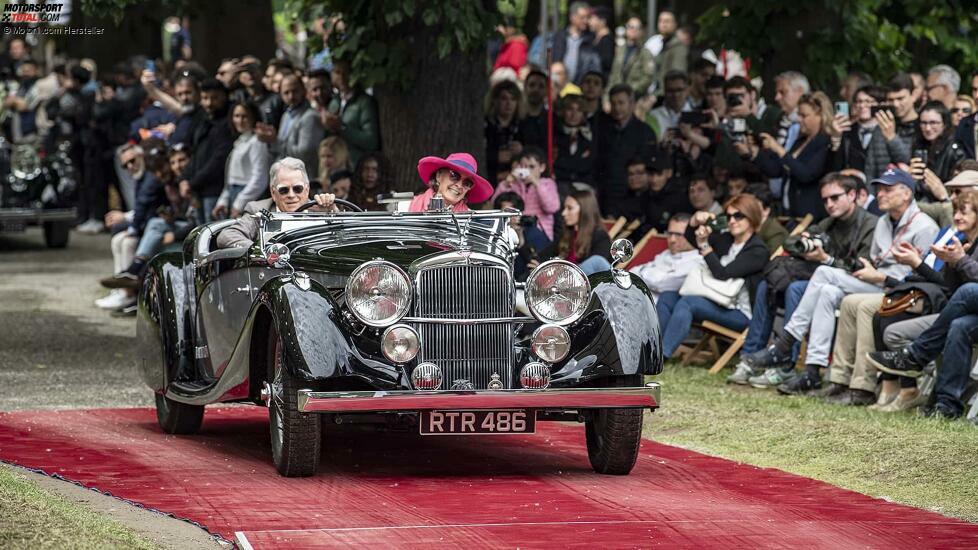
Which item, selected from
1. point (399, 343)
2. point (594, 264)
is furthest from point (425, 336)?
point (594, 264)

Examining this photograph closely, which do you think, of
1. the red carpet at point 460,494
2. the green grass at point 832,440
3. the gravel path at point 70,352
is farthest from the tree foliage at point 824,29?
the red carpet at point 460,494

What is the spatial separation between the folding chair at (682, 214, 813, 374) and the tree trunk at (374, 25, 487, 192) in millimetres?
2912

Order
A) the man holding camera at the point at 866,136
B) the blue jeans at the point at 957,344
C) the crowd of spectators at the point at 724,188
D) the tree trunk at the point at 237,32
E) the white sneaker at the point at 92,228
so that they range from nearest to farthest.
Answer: the blue jeans at the point at 957,344, the crowd of spectators at the point at 724,188, the man holding camera at the point at 866,136, the tree trunk at the point at 237,32, the white sneaker at the point at 92,228

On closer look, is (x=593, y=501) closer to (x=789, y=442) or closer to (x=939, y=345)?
(x=789, y=442)

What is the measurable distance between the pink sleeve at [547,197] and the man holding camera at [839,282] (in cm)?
274

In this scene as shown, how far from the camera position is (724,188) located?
1519 cm

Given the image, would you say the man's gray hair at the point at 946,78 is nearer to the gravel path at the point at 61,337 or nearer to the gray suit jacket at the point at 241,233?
the gray suit jacket at the point at 241,233

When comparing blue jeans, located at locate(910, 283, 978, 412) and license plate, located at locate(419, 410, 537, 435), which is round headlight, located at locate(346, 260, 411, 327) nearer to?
license plate, located at locate(419, 410, 537, 435)

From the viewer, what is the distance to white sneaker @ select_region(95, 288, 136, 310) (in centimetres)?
1797

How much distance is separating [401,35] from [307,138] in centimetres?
158

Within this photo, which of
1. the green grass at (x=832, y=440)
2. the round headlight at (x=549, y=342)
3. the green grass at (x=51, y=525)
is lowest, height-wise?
the green grass at (x=832, y=440)

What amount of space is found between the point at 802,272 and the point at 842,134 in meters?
1.77

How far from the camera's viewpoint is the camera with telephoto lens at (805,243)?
42.3 ft

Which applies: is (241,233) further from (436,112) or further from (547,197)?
(436,112)
